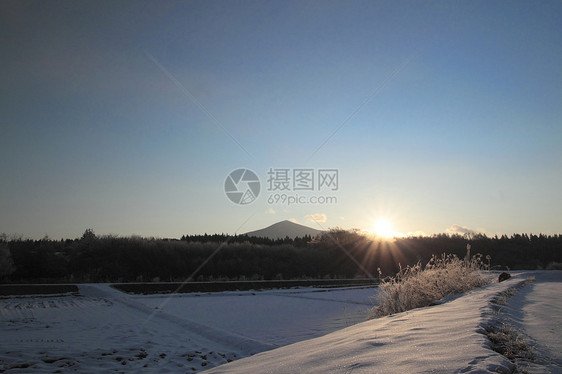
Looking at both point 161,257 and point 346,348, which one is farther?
point 161,257

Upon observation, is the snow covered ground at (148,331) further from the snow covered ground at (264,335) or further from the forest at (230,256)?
the forest at (230,256)

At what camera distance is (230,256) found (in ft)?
112

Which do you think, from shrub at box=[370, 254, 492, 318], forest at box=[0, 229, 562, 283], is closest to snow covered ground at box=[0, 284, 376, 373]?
shrub at box=[370, 254, 492, 318]

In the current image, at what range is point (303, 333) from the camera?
8.45 m

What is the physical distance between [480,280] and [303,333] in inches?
218

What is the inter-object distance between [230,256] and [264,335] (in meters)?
26.4

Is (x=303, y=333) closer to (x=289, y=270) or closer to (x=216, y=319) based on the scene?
(x=216, y=319)

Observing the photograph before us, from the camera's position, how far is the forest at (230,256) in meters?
26.3

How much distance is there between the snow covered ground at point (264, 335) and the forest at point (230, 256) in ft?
35.8

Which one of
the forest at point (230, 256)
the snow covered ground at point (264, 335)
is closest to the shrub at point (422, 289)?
the snow covered ground at point (264, 335)

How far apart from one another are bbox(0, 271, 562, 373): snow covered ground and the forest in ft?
35.8

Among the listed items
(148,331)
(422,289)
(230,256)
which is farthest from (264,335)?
(230,256)

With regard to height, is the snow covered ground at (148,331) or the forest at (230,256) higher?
the forest at (230,256)

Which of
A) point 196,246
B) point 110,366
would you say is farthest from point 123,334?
point 196,246
